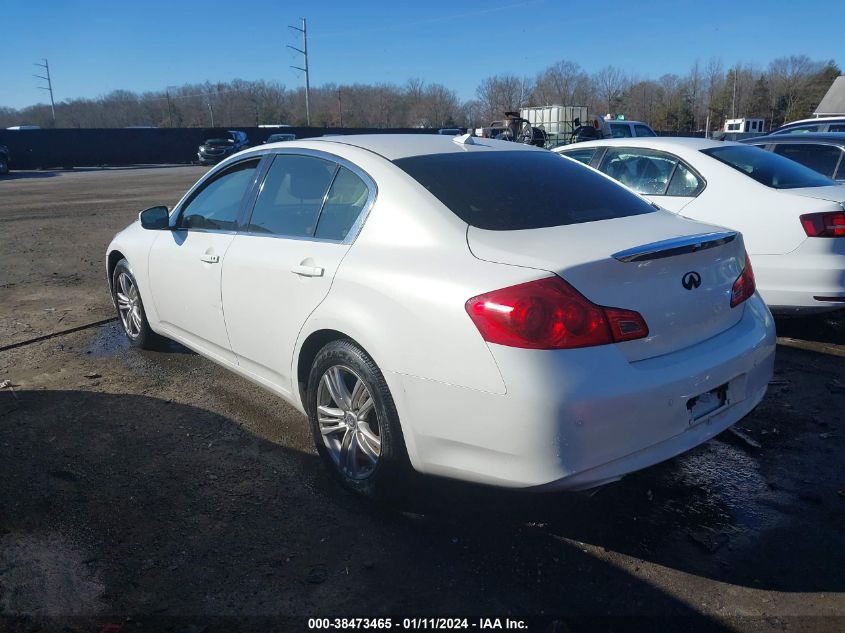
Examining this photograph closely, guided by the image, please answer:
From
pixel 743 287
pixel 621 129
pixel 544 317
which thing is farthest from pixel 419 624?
pixel 621 129

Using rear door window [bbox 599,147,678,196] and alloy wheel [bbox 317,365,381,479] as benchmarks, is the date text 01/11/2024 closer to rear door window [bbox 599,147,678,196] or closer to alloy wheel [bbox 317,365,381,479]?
alloy wheel [bbox 317,365,381,479]

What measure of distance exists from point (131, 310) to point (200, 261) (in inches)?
63.7

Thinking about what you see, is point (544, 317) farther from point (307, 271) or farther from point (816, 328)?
point (816, 328)

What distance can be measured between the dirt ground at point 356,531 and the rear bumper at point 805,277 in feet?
2.76

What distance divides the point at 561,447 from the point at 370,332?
3.09 feet


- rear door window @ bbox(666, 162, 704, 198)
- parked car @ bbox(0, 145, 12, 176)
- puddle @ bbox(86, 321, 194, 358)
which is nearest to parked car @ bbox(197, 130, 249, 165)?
parked car @ bbox(0, 145, 12, 176)

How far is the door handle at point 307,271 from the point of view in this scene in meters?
3.21

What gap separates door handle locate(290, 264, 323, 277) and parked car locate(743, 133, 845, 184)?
6404mm

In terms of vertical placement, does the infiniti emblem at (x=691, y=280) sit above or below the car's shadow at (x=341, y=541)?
above

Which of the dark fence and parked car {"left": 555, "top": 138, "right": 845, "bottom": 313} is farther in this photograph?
the dark fence

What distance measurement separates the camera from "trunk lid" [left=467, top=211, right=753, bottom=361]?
253 cm

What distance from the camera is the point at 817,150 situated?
7.47 meters

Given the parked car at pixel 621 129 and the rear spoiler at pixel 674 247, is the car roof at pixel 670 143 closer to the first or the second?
the rear spoiler at pixel 674 247

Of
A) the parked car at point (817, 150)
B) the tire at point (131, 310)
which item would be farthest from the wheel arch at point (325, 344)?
the parked car at point (817, 150)
